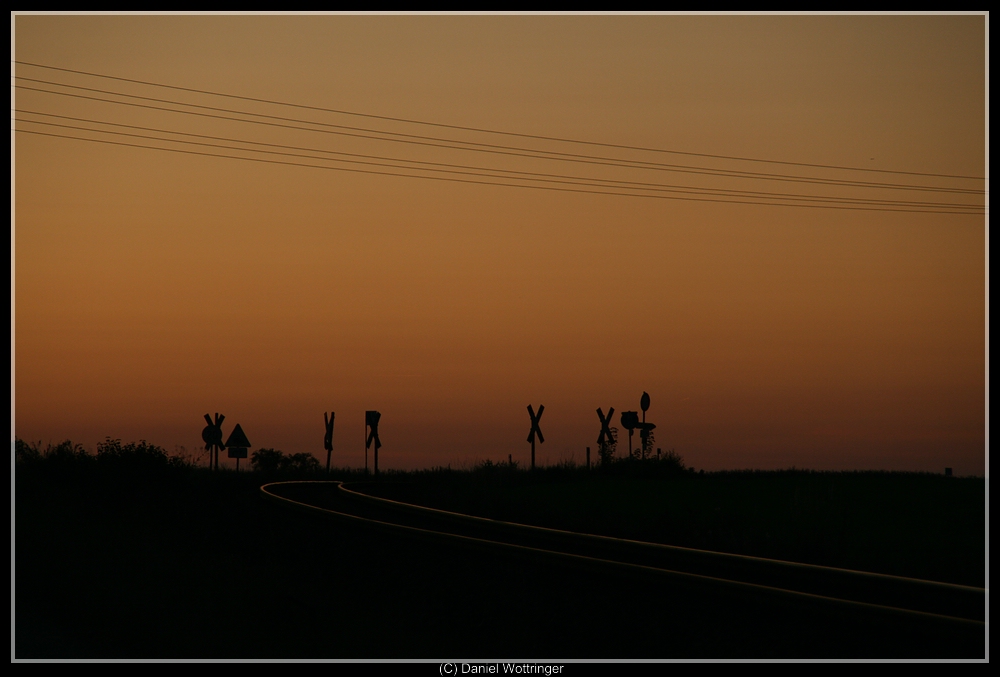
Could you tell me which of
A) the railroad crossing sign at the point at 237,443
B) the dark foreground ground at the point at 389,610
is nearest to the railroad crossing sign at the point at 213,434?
the railroad crossing sign at the point at 237,443

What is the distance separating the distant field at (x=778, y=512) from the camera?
47.6 ft

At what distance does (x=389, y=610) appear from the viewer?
10.2 metres

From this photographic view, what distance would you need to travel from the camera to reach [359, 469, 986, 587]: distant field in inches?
571

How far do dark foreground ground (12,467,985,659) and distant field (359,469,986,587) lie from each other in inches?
168

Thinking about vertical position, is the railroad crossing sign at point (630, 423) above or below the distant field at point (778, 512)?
above

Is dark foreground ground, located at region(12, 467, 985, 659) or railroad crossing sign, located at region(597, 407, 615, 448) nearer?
dark foreground ground, located at region(12, 467, 985, 659)

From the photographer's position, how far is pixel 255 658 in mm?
8281

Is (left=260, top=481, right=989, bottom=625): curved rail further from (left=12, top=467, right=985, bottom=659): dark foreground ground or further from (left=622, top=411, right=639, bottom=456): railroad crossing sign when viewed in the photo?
(left=622, top=411, right=639, bottom=456): railroad crossing sign

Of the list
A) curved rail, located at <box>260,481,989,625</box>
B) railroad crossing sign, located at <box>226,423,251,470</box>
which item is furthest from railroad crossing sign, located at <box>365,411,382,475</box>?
curved rail, located at <box>260,481,989,625</box>

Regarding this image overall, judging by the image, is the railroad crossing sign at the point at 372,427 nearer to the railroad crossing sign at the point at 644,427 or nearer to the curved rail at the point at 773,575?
the railroad crossing sign at the point at 644,427

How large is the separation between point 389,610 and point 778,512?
43.9 ft

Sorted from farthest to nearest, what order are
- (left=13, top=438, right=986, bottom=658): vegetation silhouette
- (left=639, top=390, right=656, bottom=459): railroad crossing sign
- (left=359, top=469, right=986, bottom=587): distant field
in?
(left=639, top=390, right=656, bottom=459): railroad crossing sign < (left=359, top=469, right=986, bottom=587): distant field < (left=13, top=438, right=986, bottom=658): vegetation silhouette

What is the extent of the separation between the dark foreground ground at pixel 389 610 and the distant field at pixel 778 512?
4.27 meters

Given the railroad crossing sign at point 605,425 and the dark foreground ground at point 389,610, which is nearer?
the dark foreground ground at point 389,610
